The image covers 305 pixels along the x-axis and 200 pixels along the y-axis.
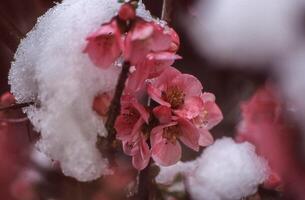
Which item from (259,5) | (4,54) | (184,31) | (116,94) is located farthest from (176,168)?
(259,5)

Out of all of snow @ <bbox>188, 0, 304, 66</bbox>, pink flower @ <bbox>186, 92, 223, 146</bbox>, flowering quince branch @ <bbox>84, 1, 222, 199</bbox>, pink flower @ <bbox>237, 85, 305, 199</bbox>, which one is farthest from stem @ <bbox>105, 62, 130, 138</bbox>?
snow @ <bbox>188, 0, 304, 66</bbox>

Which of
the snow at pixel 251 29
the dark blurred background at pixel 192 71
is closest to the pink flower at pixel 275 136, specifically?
the dark blurred background at pixel 192 71

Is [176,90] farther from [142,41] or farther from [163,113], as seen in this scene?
[142,41]

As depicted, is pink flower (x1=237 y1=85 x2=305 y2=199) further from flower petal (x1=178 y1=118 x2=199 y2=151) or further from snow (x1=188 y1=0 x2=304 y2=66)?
snow (x1=188 y1=0 x2=304 y2=66)

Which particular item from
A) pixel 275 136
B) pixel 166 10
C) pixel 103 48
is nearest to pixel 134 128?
pixel 103 48


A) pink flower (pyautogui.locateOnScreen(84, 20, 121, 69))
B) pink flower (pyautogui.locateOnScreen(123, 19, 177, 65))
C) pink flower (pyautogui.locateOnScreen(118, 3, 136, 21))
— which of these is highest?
pink flower (pyautogui.locateOnScreen(118, 3, 136, 21))

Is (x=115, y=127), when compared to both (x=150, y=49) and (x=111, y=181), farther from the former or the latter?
(x=111, y=181)
